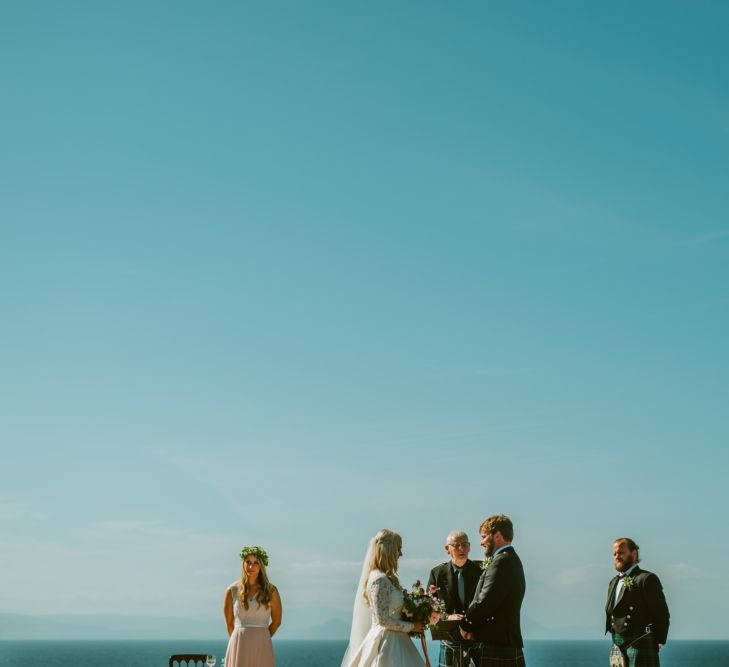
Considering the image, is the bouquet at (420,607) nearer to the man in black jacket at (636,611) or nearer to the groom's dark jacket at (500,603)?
the groom's dark jacket at (500,603)

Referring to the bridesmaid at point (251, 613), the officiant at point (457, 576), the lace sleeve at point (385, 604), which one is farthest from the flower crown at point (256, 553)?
the lace sleeve at point (385, 604)

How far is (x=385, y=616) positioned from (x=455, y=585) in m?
1.45

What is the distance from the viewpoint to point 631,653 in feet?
35.2

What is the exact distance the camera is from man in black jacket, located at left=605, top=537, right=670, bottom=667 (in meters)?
10.7

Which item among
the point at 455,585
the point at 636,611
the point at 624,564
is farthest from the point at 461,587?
the point at 636,611

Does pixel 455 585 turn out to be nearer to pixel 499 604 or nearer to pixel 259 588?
pixel 499 604

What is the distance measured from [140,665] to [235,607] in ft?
467

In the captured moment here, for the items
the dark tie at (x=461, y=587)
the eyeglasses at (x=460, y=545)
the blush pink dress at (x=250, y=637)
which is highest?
the eyeglasses at (x=460, y=545)

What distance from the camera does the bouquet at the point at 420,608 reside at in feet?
29.9

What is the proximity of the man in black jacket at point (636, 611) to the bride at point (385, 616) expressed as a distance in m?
2.86

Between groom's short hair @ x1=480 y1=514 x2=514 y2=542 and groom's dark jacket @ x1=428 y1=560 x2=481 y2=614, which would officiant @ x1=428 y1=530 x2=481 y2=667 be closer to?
groom's dark jacket @ x1=428 y1=560 x2=481 y2=614

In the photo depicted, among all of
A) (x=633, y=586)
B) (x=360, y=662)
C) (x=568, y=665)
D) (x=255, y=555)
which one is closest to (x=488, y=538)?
(x=360, y=662)

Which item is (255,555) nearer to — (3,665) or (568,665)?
(568,665)

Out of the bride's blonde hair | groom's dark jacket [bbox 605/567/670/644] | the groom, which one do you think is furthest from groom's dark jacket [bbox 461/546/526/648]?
groom's dark jacket [bbox 605/567/670/644]
